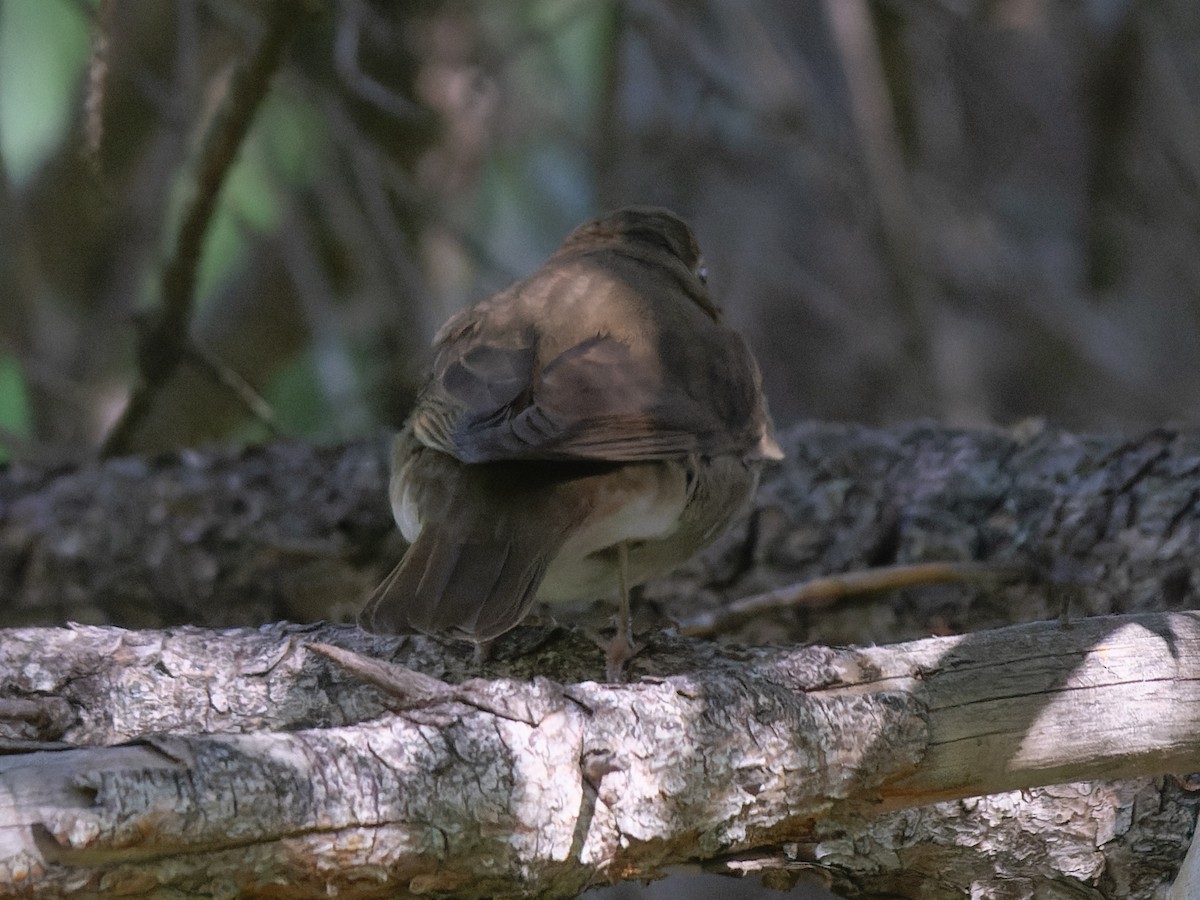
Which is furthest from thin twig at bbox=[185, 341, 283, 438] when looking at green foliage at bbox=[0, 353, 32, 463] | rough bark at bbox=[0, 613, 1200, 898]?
rough bark at bbox=[0, 613, 1200, 898]

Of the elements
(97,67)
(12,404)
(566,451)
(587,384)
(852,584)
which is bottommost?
(852,584)

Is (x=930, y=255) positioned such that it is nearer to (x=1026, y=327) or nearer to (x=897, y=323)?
(x=897, y=323)

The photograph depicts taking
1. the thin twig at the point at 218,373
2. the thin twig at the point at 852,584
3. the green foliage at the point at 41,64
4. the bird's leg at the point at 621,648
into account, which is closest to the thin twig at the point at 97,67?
the thin twig at the point at 218,373

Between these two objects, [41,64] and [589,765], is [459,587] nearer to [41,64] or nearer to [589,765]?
[589,765]

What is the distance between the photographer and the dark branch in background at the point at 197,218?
407 centimetres

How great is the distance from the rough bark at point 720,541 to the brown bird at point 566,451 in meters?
0.59

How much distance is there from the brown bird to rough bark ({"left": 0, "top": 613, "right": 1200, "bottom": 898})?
25 centimetres

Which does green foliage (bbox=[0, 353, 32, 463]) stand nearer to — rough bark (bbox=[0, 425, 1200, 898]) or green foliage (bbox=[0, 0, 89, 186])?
→ green foliage (bbox=[0, 0, 89, 186])

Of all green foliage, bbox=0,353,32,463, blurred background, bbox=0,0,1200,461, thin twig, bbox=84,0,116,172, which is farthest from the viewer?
green foliage, bbox=0,353,32,463

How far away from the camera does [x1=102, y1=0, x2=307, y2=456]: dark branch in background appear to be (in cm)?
407

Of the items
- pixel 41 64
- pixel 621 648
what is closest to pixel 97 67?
pixel 621 648

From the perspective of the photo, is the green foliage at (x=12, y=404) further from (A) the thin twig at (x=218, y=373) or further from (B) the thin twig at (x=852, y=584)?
(B) the thin twig at (x=852, y=584)

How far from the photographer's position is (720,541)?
4.16 m

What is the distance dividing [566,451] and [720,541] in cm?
152
